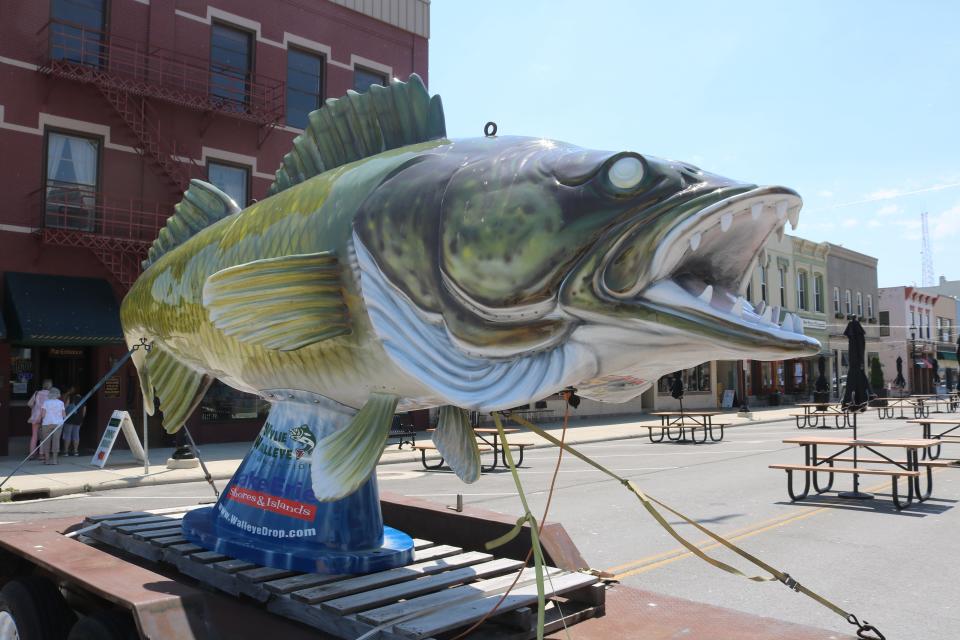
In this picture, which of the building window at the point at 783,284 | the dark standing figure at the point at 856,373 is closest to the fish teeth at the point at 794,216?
the dark standing figure at the point at 856,373

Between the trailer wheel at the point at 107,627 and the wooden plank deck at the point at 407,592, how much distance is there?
50 centimetres

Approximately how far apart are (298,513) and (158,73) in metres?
15.5

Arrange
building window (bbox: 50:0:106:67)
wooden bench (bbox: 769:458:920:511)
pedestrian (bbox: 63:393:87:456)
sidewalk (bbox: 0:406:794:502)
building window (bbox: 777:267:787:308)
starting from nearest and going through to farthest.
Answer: wooden bench (bbox: 769:458:920:511) → sidewalk (bbox: 0:406:794:502) → pedestrian (bbox: 63:393:87:456) → building window (bbox: 50:0:106:67) → building window (bbox: 777:267:787:308)

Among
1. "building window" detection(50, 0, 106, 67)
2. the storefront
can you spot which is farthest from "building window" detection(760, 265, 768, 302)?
"building window" detection(50, 0, 106, 67)

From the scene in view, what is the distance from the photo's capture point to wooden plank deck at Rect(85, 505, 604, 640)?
2.88 meters

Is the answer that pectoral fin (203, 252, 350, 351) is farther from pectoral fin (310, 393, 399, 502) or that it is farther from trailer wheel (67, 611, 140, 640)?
trailer wheel (67, 611, 140, 640)

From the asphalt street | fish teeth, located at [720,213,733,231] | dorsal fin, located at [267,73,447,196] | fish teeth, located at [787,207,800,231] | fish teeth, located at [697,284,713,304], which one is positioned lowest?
the asphalt street

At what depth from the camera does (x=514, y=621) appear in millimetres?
3139

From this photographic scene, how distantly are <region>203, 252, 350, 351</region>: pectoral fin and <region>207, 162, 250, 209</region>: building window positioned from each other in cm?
1538

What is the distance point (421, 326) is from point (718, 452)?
49.4 ft

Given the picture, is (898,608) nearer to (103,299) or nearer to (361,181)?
(361,181)

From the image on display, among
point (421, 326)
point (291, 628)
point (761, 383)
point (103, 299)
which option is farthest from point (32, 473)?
point (761, 383)

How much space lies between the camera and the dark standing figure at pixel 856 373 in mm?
14345

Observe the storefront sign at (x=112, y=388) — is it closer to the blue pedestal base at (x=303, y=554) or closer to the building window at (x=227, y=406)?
the building window at (x=227, y=406)
